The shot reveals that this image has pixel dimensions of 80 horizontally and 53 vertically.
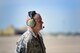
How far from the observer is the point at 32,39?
3.07 metres

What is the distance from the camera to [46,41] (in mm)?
6738

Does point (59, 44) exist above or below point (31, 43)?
→ below

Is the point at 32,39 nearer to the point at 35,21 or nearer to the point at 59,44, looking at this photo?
the point at 35,21

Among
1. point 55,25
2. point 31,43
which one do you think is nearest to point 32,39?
point 31,43

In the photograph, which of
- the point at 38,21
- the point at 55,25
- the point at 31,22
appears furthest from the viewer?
the point at 55,25

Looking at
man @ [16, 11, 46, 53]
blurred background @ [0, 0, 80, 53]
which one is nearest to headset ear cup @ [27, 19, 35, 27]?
man @ [16, 11, 46, 53]

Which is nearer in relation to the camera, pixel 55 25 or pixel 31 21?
pixel 31 21

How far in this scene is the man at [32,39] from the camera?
120 inches

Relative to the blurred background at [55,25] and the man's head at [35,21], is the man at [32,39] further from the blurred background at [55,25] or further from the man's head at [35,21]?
the blurred background at [55,25]

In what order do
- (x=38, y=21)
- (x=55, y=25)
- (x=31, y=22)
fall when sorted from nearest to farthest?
(x=31, y=22) → (x=38, y=21) → (x=55, y=25)

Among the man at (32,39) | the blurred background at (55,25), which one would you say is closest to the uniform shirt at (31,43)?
the man at (32,39)

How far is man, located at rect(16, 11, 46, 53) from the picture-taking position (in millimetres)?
3049

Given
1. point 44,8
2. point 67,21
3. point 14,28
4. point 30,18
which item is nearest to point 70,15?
point 67,21

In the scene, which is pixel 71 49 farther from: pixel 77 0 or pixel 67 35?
pixel 77 0
